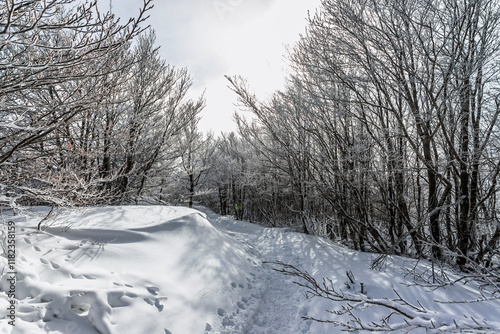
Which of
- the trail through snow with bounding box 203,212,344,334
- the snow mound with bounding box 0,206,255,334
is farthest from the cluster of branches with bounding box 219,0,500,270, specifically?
the snow mound with bounding box 0,206,255,334

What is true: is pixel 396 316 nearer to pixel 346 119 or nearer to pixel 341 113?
pixel 341 113

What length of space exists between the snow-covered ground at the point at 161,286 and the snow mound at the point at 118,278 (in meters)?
0.01

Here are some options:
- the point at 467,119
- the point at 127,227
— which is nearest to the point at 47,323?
the point at 127,227

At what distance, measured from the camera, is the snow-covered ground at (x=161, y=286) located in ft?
6.96

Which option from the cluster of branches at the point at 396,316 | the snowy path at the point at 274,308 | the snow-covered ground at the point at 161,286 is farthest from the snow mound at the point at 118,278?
the cluster of branches at the point at 396,316

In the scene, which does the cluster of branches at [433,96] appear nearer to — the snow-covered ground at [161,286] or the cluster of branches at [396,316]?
the snow-covered ground at [161,286]

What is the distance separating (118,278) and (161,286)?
53 cm

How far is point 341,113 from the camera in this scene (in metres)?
4.93

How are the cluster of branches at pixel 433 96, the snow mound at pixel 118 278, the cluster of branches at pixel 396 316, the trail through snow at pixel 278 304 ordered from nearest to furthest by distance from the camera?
1. the cluster of branches at pixel 396 316
2. the snow mound at pixel 118 278
3. the trail through snow at pixel 278 304
4. the cluster of branches at pixel 433 96

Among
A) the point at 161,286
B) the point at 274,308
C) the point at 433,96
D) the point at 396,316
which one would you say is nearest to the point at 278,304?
the point at 274,308

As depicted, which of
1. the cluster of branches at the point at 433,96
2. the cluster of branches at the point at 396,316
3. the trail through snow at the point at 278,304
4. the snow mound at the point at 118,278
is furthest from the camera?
the cluster of branches at the point at 433,96

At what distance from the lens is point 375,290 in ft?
10.8

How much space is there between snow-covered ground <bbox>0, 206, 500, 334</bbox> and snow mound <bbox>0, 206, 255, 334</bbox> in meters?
0.01

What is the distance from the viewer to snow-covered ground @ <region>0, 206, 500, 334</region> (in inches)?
83.5
